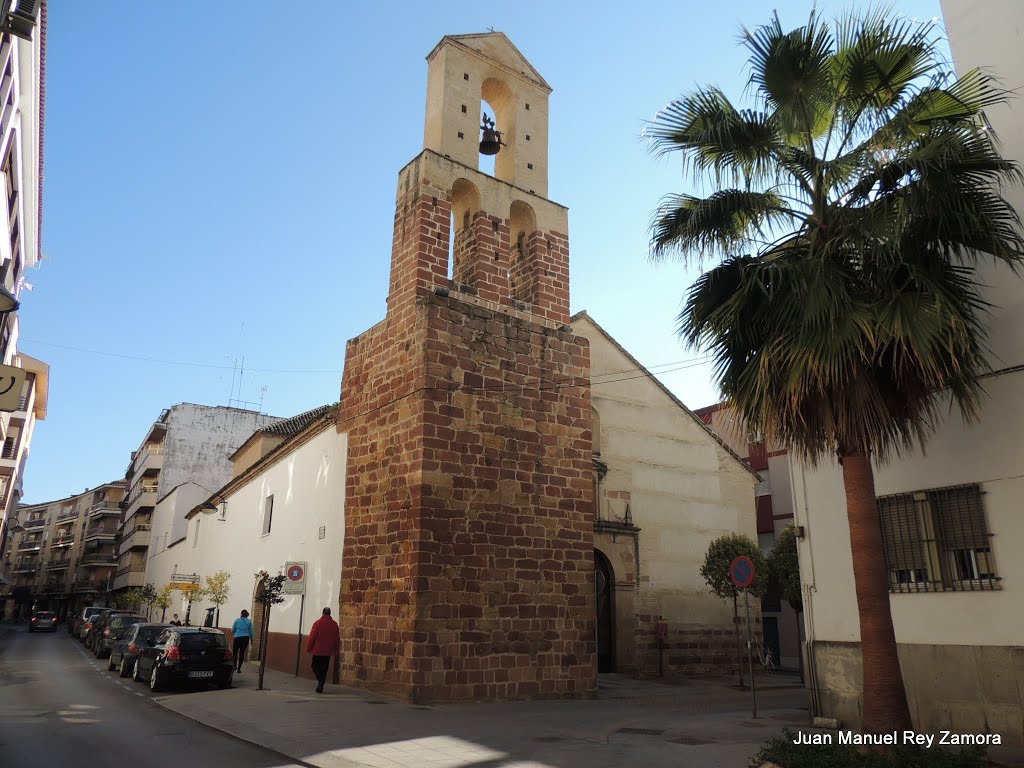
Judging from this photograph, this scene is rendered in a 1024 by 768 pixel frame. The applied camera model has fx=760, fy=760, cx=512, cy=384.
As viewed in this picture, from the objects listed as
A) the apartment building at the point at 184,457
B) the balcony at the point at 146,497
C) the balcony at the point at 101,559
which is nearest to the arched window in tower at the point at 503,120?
the apartment building at the point at 184,457

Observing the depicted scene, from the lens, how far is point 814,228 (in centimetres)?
865

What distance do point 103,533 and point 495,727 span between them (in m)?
78.4

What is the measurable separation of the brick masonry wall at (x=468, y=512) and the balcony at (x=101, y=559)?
68.1 meters

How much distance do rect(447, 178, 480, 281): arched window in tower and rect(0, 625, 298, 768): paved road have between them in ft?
31.5

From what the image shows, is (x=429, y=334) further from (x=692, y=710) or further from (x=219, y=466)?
(x=219, y=466)

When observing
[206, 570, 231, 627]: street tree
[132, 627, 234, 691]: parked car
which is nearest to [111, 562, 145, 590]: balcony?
[206, 570, 231, 627]: street tree

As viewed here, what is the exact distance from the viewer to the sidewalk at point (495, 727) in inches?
317

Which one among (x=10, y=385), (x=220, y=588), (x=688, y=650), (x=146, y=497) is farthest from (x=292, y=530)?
(x=146, y=497)

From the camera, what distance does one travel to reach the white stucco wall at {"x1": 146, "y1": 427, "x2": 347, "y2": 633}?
52.6 feet

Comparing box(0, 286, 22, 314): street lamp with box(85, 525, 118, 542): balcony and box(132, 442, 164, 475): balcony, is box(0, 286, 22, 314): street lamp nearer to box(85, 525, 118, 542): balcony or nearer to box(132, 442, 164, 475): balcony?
box(132, 442, 164, 475): balcony

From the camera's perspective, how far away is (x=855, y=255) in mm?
8312

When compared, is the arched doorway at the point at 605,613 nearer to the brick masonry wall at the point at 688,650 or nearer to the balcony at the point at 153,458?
the brick masonry wall at the point at 688,650

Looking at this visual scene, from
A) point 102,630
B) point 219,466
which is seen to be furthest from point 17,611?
point 102,630

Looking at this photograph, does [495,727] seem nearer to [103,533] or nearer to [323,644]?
[323,644]
